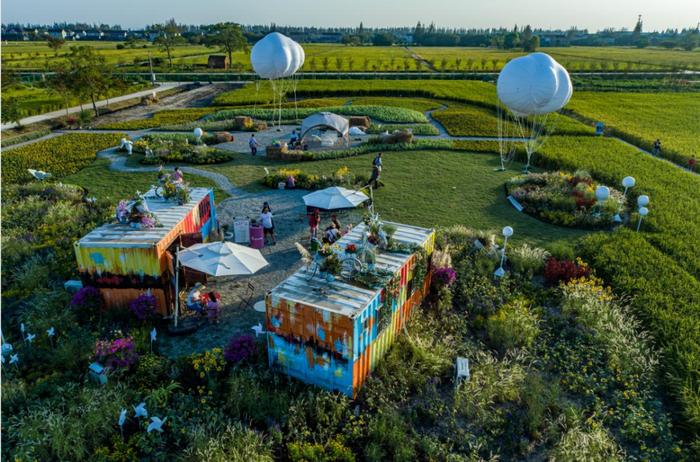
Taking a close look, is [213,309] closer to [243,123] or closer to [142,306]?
[142,306]

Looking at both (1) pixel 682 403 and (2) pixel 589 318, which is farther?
(2) pixel 589 318

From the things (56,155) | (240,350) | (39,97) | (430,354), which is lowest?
(430,354)

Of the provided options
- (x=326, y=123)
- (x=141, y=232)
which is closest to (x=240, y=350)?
(x=141, y=232)

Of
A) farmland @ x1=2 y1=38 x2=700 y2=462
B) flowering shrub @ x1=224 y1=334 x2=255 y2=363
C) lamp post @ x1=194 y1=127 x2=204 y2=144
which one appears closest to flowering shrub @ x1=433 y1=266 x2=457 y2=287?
farmland @ x1=2 y1=38 x2=700 y2=462

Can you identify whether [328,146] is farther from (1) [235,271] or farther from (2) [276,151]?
(1) [235,271]

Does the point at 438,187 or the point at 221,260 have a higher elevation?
the point at 221,260

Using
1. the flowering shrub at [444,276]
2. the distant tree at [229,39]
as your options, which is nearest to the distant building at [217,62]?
the distant tree at [229,39]

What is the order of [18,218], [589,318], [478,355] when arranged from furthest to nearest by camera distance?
[18,218], [589,318], [478,355]

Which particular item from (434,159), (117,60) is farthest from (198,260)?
(117,60)
